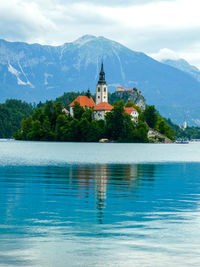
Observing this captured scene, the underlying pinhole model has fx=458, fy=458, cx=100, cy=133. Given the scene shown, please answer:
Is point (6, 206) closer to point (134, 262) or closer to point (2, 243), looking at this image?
point (2, 243)

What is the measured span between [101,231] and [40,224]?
2.63 metres

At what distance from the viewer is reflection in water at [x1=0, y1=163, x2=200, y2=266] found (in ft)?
44.2

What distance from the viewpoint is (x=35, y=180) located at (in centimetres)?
3762

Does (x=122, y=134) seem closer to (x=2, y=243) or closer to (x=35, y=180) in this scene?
(x=35, y=180)

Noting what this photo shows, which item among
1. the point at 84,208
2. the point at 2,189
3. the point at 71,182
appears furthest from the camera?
the point at 71,182

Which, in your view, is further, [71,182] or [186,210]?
[71,182]

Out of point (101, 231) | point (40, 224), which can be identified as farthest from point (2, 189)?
point (101, 231)

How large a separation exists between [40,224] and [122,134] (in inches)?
7148

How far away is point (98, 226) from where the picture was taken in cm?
1788

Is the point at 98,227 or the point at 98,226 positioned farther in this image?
the point at 98,226

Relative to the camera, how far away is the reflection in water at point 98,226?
13469mm

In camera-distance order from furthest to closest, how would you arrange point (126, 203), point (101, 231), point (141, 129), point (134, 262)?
point (141, 129), point (126, 203), point (101, 231), point (134, 262)

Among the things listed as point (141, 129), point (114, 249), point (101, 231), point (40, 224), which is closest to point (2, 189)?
point (40, 224)

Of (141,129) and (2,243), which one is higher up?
(141,129)
